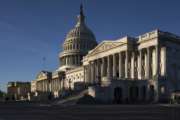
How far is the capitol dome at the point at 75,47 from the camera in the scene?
607 feet

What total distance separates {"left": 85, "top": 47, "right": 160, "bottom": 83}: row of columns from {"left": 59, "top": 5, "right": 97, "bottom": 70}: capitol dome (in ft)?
206

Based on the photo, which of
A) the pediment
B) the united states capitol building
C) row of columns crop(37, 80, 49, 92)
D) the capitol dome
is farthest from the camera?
row of columns crop(37, 80, 49, 92)

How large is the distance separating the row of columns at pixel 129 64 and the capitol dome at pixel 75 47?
206ft

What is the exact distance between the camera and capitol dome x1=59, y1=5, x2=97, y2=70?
185 metres

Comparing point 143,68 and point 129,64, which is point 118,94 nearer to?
point 143,68

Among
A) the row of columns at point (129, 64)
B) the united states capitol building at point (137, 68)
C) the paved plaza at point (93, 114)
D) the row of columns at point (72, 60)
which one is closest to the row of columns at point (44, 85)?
the row of columns at point (72, 60)

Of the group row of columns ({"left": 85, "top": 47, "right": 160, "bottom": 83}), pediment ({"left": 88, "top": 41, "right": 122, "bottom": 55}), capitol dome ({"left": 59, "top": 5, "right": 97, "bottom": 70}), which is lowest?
row of columns ({"left": 85, "top": 47, "right": 160, "bottom": 83})

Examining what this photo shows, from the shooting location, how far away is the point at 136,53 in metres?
106

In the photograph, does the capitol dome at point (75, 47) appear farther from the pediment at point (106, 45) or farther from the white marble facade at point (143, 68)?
the white marble facade at point (143, 68)

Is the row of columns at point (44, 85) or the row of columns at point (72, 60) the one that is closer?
the row of columns at point (72, 60)

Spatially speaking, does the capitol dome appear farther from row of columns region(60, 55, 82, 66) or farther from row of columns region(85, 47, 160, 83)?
row of columns region(85, 47, 160, 83)

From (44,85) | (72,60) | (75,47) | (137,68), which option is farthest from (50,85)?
(137,68)

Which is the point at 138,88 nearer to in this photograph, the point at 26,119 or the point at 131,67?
the point at 131,67

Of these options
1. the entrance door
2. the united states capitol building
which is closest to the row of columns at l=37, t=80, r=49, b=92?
the united states capitol building
